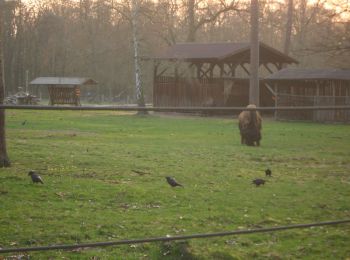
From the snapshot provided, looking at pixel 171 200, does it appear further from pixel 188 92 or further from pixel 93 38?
pixel 93 38

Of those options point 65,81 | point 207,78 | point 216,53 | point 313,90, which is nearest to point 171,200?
point 313,90

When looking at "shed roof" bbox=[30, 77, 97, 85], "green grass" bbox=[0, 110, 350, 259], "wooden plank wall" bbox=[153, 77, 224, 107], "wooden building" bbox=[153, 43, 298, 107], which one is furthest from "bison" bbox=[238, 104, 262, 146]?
"shed roof" bbox=[30, 77, 97, 85]

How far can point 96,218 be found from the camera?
283 inches

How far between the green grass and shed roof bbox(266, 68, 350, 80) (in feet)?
53.8

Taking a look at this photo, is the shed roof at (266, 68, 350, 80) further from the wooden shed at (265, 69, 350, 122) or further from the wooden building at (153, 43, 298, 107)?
the wooden building at (153, 43, 298, 107)

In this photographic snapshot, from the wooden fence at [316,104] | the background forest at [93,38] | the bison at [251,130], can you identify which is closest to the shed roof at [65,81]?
the background forest at [93,38]

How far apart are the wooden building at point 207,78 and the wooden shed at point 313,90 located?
294 cm

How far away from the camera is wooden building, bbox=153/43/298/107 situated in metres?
37.6

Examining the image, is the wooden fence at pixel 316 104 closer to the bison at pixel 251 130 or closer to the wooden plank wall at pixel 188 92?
the wooden plank wall at pixel 188 92

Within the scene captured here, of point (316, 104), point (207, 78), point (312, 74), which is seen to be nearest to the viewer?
point (316, 104)

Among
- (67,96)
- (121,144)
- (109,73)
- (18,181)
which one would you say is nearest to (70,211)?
(18,181)

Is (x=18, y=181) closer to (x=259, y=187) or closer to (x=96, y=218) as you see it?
(x=96, y=218)

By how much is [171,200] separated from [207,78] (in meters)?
30.5

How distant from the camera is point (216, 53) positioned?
37594mm
